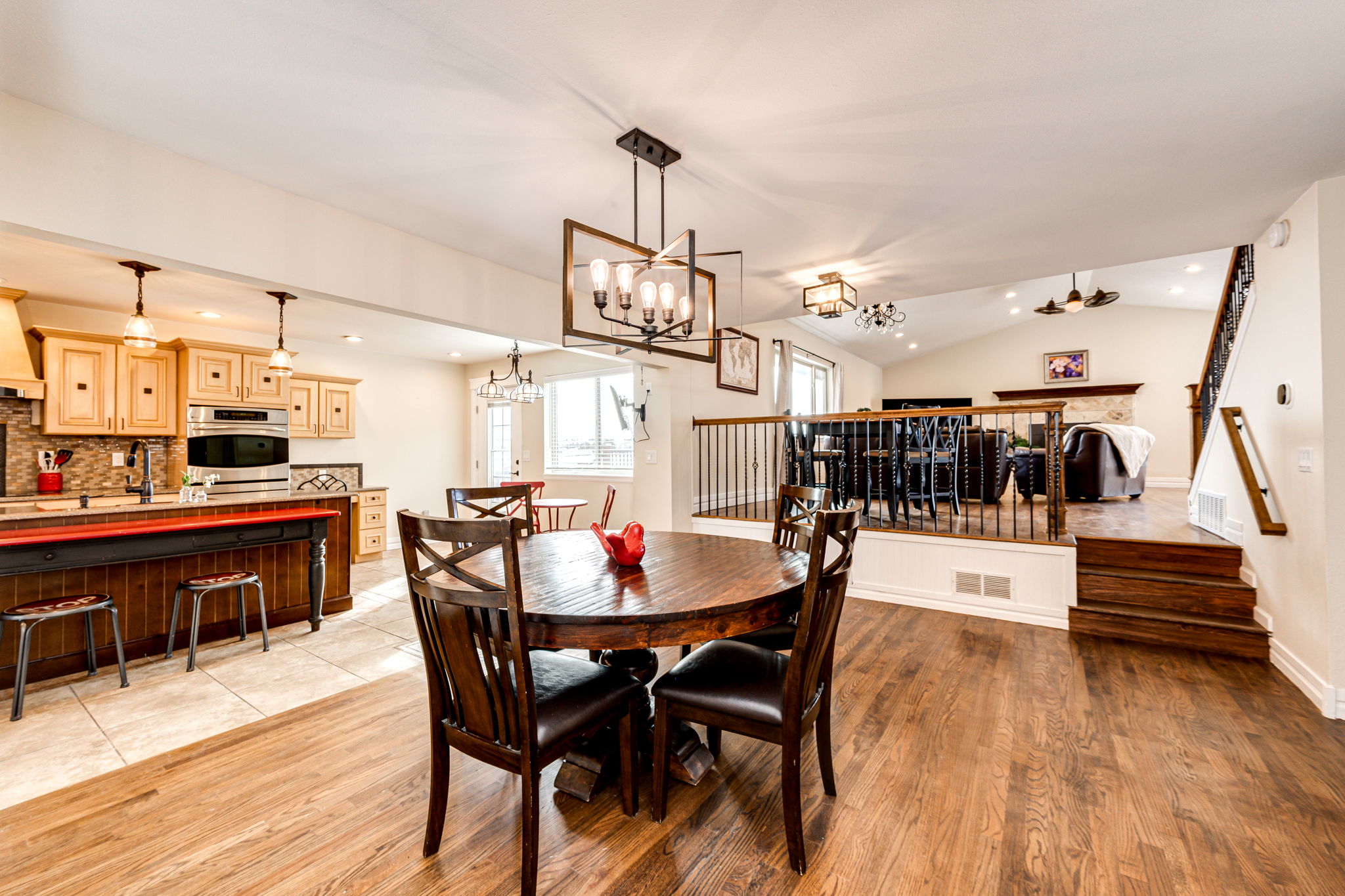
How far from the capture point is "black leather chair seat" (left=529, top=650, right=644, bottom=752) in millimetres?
1511

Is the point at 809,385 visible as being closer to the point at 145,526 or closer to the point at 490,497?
the point at 490,497

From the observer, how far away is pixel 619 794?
190cm

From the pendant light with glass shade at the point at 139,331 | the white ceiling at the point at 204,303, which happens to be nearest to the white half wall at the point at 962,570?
the white ceiling at the point at 204,303

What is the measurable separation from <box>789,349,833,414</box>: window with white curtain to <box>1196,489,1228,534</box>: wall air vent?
403cm

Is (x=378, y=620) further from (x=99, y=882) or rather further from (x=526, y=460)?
(x=526, y=460)

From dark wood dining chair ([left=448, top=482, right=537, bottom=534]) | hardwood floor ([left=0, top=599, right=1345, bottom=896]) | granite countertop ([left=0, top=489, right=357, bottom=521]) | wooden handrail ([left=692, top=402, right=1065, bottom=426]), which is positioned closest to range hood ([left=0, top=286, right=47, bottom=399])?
granite countertop ([left=0, top=489, right=357, bottom=521])

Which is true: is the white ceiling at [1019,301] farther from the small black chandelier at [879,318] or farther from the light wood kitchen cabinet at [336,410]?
the light wood kitchen cabinet at [336,410]

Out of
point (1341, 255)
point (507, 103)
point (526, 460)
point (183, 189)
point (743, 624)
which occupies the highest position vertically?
point (507, 103)

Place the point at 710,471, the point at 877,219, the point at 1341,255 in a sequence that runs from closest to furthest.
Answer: the point at 1341,255
the point at 877,219
the point at 710,471

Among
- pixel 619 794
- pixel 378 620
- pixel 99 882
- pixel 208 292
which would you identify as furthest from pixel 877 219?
pixel 208 292

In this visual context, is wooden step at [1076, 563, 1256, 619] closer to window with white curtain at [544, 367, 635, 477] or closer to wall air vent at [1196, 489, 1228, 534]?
wall air vent at [1196, 489, 1228, 534]

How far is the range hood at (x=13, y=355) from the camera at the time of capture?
3.97 m

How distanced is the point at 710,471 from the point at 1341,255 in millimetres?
4402

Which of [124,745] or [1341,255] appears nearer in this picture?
[124,745]
